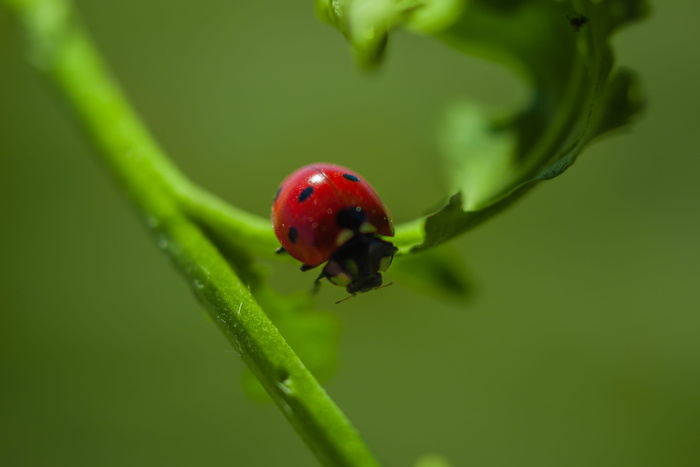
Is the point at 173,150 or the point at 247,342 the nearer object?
the point at 247,342

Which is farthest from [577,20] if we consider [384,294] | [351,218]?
[384,294]

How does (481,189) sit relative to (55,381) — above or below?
above

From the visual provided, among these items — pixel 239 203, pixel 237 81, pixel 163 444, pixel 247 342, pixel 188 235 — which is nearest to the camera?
pixel 247 342

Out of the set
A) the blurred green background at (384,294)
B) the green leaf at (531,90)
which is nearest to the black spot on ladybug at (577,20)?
the green leaf at (531,90)

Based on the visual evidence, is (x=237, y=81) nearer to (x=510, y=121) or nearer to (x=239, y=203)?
(x=239, y=203)

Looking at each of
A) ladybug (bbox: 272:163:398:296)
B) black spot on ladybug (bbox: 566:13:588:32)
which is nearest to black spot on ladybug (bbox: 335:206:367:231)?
ladybug (bbox: 272:163:398:296)

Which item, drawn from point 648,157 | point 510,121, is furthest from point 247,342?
point 648,157

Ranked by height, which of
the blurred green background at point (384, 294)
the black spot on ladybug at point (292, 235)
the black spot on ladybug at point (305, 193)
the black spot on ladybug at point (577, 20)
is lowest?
the blurred green background at point (384, 294)

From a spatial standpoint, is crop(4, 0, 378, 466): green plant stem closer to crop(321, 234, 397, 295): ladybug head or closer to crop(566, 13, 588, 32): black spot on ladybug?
crop(321, 234, 397, 295): ladybug head

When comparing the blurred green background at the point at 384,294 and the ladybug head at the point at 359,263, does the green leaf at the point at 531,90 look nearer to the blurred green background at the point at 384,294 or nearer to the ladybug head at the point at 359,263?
the ladybug head at the point at 359,263
